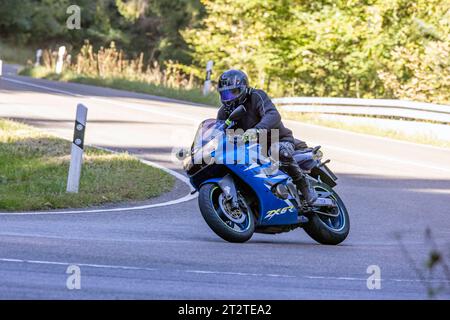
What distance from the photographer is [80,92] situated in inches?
1110

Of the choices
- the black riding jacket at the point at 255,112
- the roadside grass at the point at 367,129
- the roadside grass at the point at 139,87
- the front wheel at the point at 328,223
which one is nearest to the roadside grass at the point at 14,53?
the roadside grass at the point at 139,87

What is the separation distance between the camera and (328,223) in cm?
1068

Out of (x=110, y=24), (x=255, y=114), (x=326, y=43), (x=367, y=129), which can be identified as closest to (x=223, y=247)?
(x=255, y=114)

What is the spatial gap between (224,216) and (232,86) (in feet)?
4.03

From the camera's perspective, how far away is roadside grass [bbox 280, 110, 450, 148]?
22781 mm

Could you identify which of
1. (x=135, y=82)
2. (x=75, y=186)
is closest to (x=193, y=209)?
(x=75, y=186)

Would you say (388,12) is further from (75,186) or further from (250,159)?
(250,159)

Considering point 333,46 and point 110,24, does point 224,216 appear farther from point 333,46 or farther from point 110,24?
point 110,24

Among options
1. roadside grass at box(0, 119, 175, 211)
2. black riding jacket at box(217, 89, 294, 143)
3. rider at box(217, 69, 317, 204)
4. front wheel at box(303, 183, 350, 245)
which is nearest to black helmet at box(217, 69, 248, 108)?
rider at box(217, 69, 317, 204)

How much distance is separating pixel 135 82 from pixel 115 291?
26.2 metres

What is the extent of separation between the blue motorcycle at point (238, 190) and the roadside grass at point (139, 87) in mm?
19263

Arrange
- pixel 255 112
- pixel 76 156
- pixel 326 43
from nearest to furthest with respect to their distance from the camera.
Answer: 1. pixel 255 112
2. pixel 76 156
3. pixel 326 43

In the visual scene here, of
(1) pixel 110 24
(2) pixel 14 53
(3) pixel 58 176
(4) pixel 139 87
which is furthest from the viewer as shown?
(2) pixel 14 53

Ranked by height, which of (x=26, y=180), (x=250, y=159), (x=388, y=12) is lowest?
(x=26, y=180)
